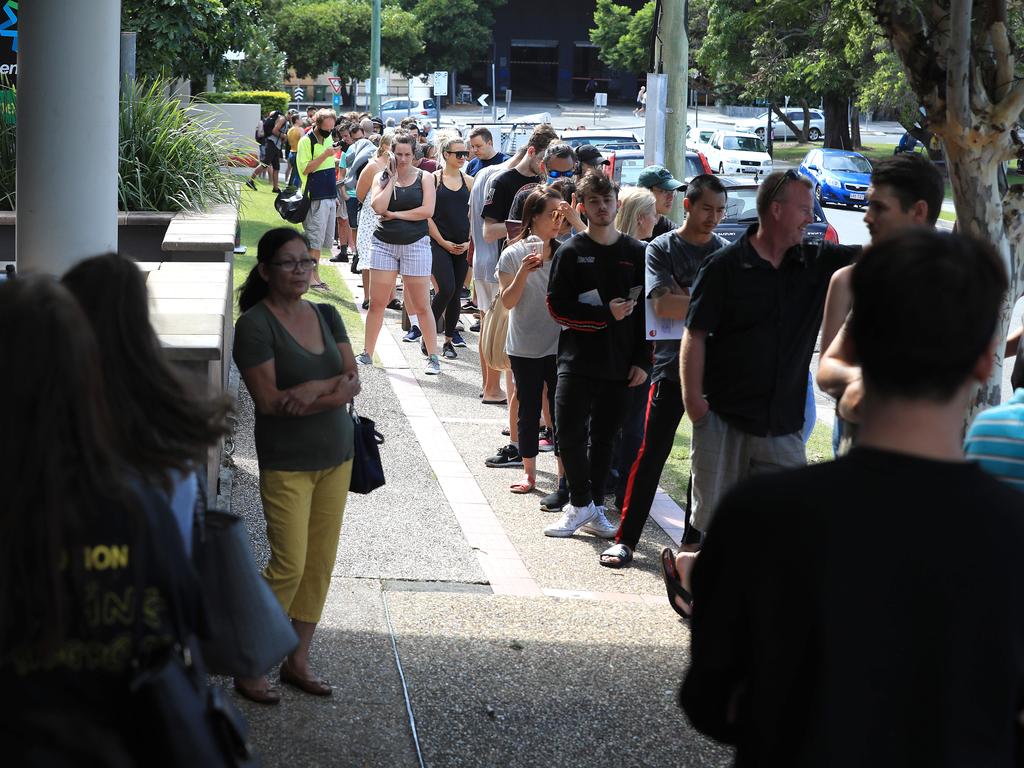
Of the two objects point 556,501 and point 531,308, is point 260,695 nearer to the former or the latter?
point 556,501

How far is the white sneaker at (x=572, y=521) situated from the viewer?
25.1 feet

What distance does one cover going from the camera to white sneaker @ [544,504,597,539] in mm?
7637

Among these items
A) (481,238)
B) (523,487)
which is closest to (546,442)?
(523,487)

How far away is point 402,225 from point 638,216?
3.87 metres

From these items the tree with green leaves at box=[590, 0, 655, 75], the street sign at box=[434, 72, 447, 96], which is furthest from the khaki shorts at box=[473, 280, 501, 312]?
the tree with green leaves at box=[590, 0, 655, 75]

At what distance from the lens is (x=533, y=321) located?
816 centimetres

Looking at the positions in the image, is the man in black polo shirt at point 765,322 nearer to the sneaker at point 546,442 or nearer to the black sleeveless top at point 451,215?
the sneaker at point 546,442

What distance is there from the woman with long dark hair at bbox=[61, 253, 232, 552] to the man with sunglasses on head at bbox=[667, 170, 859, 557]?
3.04 meters

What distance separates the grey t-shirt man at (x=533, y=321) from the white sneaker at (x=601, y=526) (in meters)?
1.11

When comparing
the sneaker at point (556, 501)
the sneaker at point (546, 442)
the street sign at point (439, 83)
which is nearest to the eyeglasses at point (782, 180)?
the sneaker at point (556, 501)

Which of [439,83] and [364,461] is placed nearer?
[364,461]

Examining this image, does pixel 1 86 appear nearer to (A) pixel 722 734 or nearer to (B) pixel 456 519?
(B) pixel 456 519

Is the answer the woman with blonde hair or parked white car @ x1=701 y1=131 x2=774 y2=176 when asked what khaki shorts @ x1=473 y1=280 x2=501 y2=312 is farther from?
parked white car @ x1=701 y1=131 x2=774 y2=176

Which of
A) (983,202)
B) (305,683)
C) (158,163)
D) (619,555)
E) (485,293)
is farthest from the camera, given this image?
(485,293)
